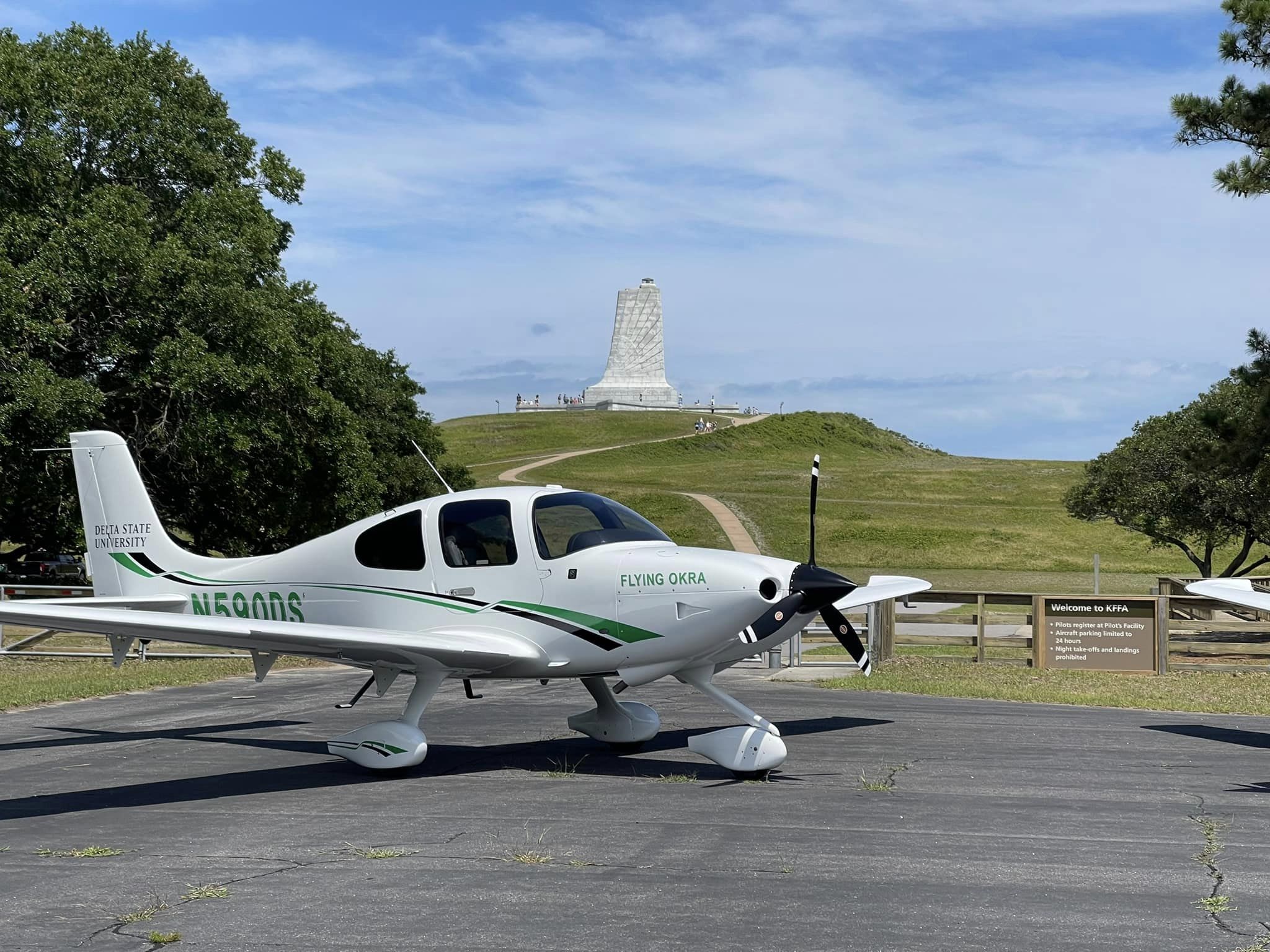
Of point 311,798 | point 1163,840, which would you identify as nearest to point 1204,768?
point 1163,840

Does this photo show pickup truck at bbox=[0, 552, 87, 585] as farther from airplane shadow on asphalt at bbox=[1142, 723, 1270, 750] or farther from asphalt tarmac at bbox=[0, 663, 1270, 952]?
airplane shadow on asphalt at bbox=[1142, 723, 1270, 750]

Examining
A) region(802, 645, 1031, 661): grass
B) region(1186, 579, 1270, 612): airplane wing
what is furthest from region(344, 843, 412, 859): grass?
region(802, 645, 1031, 661): grass

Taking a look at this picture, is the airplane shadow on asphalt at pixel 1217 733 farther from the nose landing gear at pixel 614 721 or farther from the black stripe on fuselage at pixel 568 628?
the black stripe on fuselage at pixel 568 628

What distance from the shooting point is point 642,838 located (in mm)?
8578

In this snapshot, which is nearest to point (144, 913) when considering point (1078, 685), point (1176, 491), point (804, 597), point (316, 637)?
point (316, 637)

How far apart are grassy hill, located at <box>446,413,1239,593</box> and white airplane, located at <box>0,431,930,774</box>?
1543 inches

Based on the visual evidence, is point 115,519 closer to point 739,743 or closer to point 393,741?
point 393,741

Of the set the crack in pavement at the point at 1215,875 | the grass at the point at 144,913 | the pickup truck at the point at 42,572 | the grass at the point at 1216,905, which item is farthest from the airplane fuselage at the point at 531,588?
the pickup truck at the point at 42,572

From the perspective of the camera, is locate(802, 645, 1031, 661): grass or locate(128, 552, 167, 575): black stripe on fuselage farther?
locate(802, 645, 1031, 661): grass

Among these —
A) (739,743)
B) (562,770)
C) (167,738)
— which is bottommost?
(167,738)

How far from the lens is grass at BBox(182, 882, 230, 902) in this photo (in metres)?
6.98

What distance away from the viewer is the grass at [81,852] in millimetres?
8102

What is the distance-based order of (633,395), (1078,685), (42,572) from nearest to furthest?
(1078,685), (42,572), (633,395)

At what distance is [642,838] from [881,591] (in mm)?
5958
